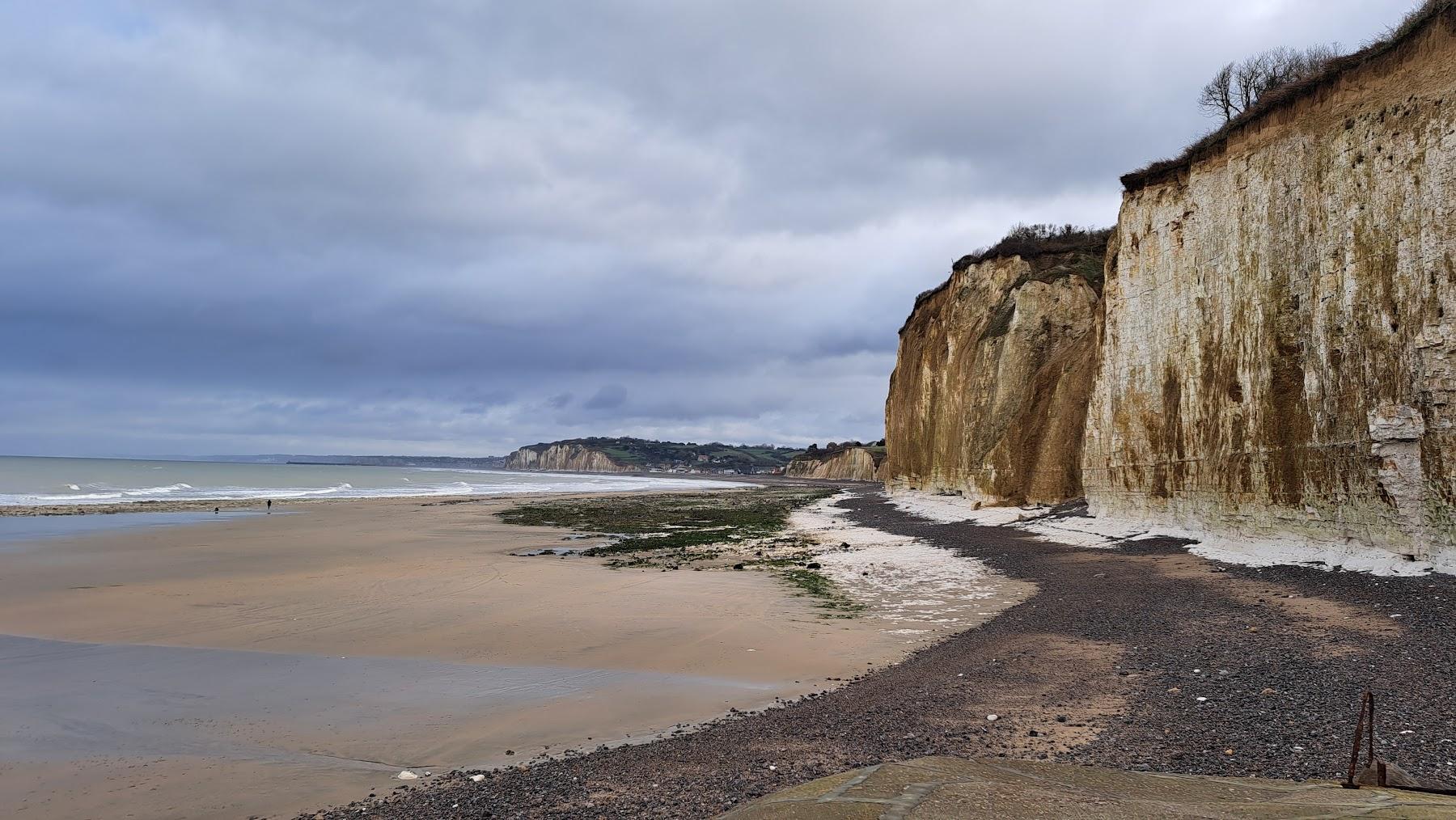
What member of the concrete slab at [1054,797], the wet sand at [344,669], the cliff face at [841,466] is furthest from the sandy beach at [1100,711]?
the cliff face at [841,466]

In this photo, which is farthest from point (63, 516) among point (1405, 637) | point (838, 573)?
point (1405, 637)

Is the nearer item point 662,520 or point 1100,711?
point 1100,711

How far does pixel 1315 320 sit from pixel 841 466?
118 m

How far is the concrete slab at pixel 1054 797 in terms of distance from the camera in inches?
114

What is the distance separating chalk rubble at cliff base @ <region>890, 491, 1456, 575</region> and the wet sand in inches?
359

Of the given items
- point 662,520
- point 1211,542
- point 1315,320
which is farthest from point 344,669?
point 662,520

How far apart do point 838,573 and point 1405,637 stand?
1067cm

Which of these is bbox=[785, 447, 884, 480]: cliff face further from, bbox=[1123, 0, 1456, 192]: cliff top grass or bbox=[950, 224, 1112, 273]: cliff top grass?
bbox=[1123, 0, 1456, 192]: cliff top grass

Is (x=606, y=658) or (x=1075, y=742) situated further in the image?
(x=606, y=658)

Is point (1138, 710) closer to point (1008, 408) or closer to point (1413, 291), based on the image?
point (1413, 291)

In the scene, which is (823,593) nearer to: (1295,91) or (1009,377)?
(1295,91)

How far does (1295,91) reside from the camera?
1700 cm

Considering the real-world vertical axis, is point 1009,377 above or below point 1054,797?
above

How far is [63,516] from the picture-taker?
3544 centimetres
